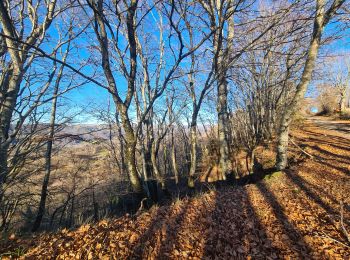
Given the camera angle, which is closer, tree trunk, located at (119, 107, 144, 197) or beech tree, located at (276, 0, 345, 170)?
tree trunk, located at (119, 107, 144, 197)

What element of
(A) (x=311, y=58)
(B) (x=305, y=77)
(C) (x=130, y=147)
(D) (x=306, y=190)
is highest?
(A) (x=311, y=58)

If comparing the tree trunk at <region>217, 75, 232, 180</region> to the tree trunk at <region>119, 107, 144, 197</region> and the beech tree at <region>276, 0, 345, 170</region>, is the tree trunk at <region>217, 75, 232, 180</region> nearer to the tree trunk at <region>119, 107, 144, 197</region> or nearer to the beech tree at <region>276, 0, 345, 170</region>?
the beech tree at <region>276, 0, 345, 170</region>

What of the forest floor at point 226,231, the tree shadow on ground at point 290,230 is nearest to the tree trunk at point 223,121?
the forest floor at point 226,231

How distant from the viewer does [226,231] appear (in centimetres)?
405

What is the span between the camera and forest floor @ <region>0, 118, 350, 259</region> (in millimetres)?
3303

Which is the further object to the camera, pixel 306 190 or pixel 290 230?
pixel 306 190

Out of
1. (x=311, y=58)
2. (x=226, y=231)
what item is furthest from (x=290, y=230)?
(x=311, y=58)

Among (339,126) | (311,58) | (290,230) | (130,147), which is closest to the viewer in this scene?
(290,230)

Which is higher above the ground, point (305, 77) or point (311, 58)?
point (311, 58)

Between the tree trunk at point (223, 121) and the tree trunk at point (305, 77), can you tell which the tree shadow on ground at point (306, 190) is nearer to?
the tree trunk at point (305, 77)

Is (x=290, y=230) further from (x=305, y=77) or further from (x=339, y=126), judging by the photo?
(x=339, y=126)

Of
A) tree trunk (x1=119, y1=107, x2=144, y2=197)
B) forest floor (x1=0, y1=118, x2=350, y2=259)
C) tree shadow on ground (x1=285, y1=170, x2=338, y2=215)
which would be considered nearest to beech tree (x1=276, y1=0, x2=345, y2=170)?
tree shadow on ground (x1=285, y1=170, x2=338, y2=215)

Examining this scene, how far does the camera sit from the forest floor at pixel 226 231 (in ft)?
10.8

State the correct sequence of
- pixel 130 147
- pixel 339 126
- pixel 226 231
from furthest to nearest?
1. pixel 339 126
2. pixel 130 147
3. pixel 226 231
